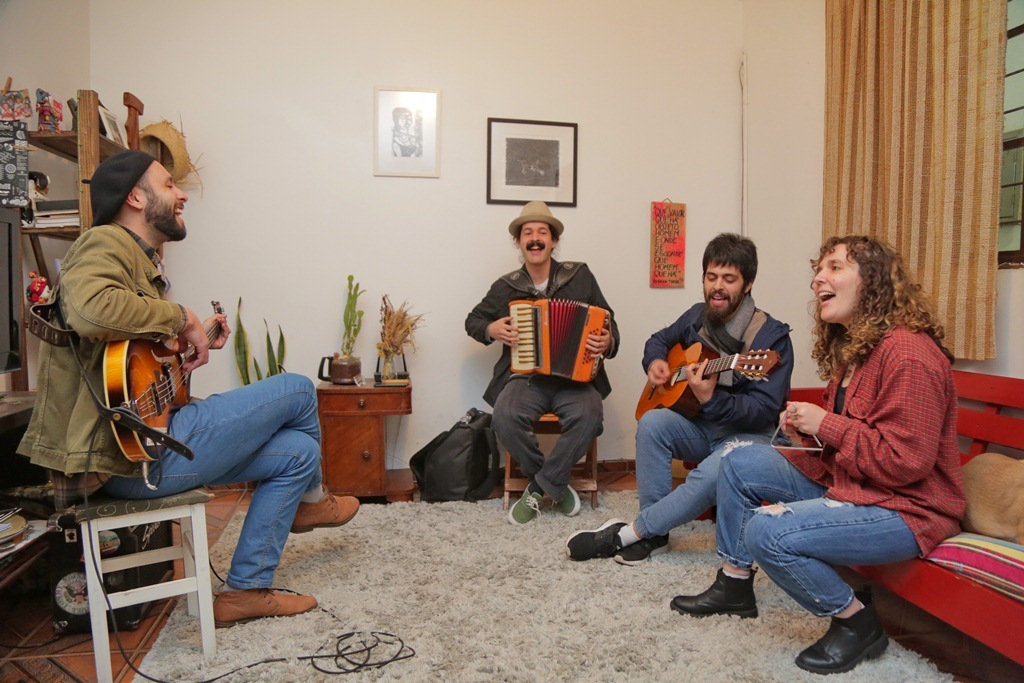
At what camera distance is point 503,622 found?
1.77 metres

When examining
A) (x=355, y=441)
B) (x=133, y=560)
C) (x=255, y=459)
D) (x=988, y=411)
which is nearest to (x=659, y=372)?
(x=988, y=411)

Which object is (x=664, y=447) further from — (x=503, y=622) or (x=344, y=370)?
(x=344, y=370)

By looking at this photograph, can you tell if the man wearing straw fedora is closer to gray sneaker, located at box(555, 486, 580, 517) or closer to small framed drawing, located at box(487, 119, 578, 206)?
gray sneaker, located at box(555, 486, 580, 517)

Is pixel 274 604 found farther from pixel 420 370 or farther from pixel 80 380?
pixel 420 370

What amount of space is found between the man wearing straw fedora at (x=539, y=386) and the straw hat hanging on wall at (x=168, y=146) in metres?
1.46

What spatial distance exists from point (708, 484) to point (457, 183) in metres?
1.96

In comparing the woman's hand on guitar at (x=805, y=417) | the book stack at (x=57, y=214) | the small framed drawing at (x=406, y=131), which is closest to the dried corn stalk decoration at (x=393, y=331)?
the small framed drawing at (x=406, y=131)

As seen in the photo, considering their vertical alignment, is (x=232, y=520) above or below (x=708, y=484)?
below

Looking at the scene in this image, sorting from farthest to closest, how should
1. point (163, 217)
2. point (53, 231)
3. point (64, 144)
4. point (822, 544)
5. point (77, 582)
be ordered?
point (64, 144), point (53, 231), point (77, 582), point (163, 217), point (822, 544)

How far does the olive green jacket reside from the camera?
1386 millimetres

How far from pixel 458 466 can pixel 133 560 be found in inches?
55.2

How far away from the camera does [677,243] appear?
3.43m

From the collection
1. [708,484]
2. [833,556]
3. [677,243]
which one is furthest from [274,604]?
[677,243]

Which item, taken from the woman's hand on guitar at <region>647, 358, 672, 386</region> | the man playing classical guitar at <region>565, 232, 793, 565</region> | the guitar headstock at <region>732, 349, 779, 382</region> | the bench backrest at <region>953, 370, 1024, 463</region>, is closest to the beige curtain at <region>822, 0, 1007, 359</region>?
the bench backrest at <region>953, 370, 1024, 463</region>
